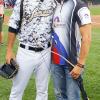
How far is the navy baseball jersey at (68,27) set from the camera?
4598mm

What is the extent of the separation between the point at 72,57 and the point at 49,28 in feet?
1.51

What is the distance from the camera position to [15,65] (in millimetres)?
4957

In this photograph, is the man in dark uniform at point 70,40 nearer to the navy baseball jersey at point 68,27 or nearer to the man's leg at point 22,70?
the navy baseball jersey at point 68,27

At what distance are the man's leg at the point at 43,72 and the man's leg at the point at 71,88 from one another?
0.36 metres

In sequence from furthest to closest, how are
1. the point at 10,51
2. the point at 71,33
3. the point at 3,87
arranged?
the point at 3,87, the point at 10,51, the point at 71,33

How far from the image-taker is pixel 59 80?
4992 mm

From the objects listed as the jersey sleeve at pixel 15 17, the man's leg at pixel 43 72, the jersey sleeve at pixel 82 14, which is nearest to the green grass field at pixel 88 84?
the man's leg at pixel 43 72

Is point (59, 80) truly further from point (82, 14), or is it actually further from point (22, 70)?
point (82, 14)

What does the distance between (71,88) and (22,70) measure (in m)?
0.67

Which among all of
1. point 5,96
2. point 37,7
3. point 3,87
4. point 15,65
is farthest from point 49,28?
point 3,87

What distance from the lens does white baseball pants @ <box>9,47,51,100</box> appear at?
5.00 meters

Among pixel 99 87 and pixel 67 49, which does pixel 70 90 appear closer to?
pixel 67 49

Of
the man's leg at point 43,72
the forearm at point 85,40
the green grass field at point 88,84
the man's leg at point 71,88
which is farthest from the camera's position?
the green grass field at point 88,84

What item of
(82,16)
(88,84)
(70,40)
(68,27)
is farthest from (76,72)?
(88,84)
